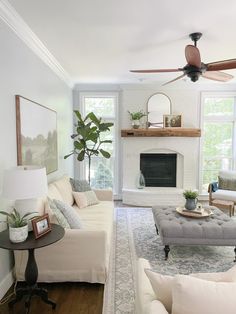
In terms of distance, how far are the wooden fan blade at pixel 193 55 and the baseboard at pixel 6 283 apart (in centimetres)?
296

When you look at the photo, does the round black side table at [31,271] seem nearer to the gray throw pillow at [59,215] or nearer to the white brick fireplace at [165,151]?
the gray throw pillow at [59,215]

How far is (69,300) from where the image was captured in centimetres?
233

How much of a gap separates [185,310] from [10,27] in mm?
2877

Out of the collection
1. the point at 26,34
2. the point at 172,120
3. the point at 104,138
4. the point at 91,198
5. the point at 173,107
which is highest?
the point at 26,34

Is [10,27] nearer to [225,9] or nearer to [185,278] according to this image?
[225,9]

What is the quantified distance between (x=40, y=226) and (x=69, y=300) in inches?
30.1

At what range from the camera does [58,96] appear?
461 centimetres

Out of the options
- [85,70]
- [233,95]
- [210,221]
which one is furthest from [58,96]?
[233,95]

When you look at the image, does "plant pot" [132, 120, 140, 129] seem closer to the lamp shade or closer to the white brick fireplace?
the white brick fireplace

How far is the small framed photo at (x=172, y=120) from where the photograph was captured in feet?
19.1

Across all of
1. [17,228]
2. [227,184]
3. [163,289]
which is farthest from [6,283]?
[227,184]

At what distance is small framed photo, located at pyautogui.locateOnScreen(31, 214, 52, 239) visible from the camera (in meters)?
2.19

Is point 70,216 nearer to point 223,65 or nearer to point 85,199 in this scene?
point 85,199

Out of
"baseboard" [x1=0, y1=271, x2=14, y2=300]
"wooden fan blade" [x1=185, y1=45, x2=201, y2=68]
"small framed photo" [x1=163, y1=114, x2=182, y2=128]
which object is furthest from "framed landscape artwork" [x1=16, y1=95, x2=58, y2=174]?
"small framed photo" [x1=163, y1=114, x2=182, y2=128]
